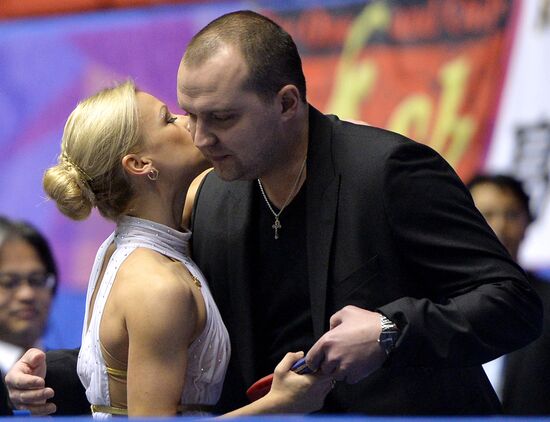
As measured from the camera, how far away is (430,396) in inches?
106

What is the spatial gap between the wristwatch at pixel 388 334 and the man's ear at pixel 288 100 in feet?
1.89

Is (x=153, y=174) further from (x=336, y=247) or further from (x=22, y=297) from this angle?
(x=22, y=297)

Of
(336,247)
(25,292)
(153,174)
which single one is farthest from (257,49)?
(25,292)

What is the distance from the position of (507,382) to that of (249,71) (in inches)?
72.0

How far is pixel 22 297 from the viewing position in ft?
14.5

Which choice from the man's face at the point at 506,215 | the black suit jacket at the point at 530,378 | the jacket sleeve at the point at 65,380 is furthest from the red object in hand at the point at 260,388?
the man's face at the point at 506,215

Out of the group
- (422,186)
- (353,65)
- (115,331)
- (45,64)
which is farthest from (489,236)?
(45,64)

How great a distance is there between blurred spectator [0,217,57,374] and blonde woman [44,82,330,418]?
66.6 inches

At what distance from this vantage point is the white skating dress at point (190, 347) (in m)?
2.64

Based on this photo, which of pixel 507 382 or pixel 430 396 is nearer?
pixel 430 396

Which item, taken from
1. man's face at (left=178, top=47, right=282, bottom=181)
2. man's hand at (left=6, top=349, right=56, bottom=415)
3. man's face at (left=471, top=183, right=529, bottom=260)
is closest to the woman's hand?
man's face at (left=178, top=47, right=282, bottom=181)

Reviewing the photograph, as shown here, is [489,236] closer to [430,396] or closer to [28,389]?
[430,396]

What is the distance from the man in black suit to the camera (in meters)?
2.54

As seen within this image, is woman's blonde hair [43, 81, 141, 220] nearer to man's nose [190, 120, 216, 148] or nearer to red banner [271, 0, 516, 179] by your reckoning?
man's nose [190, 120, 216, 148]
